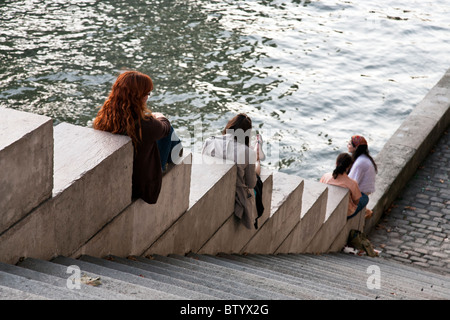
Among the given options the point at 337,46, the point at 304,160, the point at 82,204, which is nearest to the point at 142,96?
the point at 82,204

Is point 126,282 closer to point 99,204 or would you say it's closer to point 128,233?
point 99,204

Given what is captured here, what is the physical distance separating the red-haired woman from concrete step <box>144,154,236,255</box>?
786mm

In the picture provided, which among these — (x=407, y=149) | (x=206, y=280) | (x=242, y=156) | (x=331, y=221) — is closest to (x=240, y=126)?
(x=242, y=156)

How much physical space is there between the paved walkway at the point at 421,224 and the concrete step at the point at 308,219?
5.92 ft

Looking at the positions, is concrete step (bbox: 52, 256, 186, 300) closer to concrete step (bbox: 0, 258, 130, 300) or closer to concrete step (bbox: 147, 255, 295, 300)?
concrete step (bbox: 0, 258, 130, 300)

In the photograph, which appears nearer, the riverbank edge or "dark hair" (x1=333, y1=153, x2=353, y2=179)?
"dark hair" (x1=333, y1=153, x2=353, y2=179)

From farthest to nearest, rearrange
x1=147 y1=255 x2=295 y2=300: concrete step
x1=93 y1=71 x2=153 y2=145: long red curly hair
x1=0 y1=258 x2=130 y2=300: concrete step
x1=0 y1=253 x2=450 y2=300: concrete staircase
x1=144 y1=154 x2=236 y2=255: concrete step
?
x1=144 y1=154 x2=236 y2=255: concrete step, x1=93 y1=71 x2=153 y2=145: long red curly hair, x1=147 y1=255 x2=295 y2=300: concrete step, x1=0 y1=253 x2=450 y2=300: concrete staircase, x1=0 y1=258 x2=130 y2=300: concrete step

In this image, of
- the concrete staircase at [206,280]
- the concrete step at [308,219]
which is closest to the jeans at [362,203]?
the concrete step at [308,219]

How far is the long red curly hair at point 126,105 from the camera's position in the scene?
502 centimetres

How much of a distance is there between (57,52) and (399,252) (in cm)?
1002

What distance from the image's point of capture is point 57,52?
16.8 meters

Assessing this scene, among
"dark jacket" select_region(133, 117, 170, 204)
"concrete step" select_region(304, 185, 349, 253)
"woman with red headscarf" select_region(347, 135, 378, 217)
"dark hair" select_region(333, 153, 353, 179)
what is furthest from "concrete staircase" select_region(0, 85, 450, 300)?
"woman with red headscarf" select_region(347, 135, 378, 217)

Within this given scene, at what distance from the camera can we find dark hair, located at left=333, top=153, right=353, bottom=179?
9609 millimetres

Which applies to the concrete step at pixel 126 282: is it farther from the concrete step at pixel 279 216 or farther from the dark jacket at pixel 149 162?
the concrete step at pixel 279 216
